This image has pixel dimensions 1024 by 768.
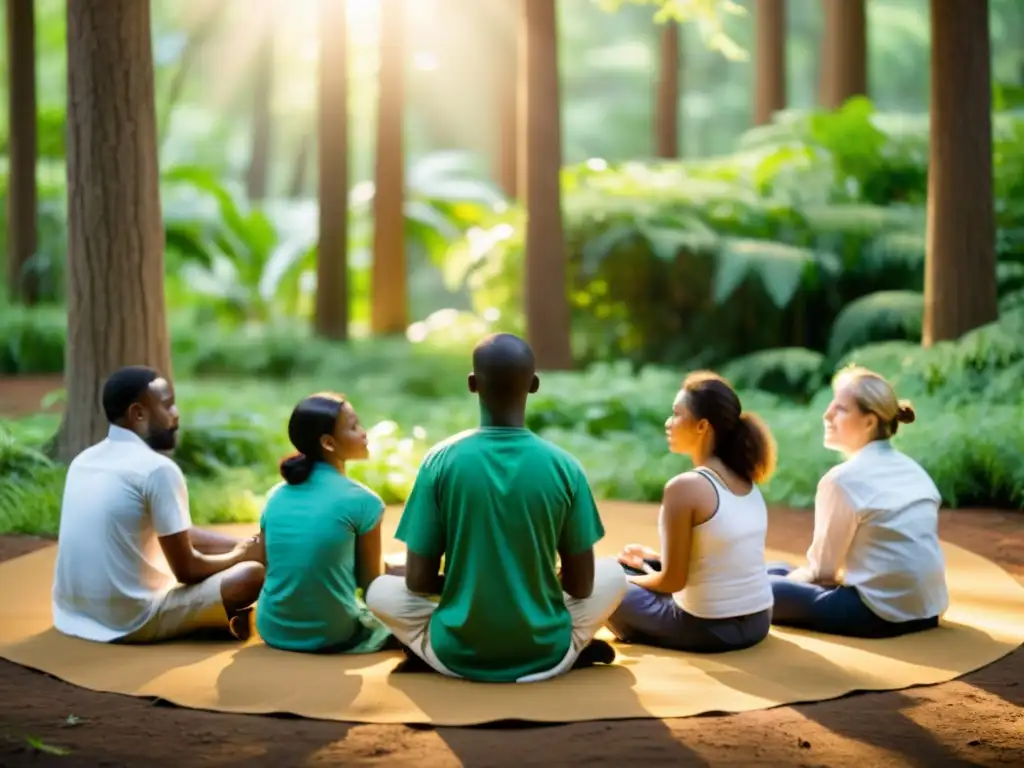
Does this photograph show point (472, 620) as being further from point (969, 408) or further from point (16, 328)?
point (16, 328)

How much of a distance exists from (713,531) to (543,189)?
757 centimetres

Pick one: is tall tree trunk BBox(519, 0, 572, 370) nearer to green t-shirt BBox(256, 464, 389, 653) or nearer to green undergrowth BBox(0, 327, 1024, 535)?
green undergrowth BBox(0, 327, 1024, 535)

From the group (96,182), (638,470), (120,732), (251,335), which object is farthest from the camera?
(251,335)

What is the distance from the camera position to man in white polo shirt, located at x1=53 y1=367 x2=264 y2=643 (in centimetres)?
495

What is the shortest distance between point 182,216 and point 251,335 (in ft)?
9.19

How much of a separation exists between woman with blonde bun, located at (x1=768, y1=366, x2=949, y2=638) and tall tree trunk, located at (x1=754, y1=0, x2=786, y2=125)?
13098 millimetres

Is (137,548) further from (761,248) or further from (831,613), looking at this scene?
(761,248)

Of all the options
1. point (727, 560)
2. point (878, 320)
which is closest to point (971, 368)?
point (878, 320)

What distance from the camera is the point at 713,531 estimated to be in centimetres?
489

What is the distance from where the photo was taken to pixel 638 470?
8.84m

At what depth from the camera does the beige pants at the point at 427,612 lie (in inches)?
181

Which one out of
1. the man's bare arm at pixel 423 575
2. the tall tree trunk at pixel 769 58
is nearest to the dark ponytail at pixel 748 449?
the man's bare arm at pixel 423 575

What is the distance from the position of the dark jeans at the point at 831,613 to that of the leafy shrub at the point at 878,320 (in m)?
6.77

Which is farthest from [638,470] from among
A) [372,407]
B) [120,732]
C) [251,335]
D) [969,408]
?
[251,335]
